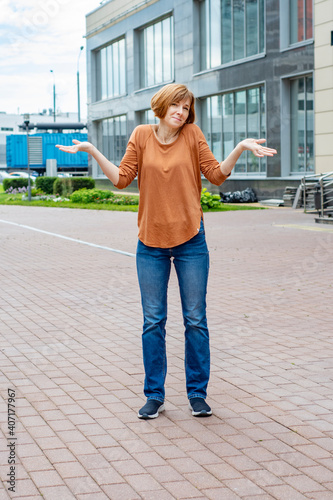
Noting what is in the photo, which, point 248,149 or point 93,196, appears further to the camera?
point 93,196

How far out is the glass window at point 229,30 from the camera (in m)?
27.9

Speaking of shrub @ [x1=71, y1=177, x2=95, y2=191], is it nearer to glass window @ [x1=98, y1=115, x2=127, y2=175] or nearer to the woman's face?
glass window @ [x1=98, y1=115, x2=127, y2=175]

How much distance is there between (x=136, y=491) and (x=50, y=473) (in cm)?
47

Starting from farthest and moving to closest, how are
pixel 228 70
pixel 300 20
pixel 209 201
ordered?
pixel 228 70 < pixel 300 20 < pixel 209 201

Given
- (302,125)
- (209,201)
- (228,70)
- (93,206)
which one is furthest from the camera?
(228,70)

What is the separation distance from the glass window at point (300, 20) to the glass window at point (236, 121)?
8.96 feet

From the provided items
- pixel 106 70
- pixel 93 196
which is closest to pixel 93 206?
pixel 93 196

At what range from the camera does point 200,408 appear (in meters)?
4.29

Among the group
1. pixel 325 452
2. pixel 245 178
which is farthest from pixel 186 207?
pixel 245 178

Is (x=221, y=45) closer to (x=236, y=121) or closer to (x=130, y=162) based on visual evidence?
(x=236, y=121)

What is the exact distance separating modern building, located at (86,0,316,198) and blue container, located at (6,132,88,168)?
15.2 meters

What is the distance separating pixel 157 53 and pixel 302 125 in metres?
14.0

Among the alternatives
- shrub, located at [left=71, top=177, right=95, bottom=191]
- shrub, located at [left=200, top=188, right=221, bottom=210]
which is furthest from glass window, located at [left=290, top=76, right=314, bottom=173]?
shrub, located at [left=71, top=177, right=95, bottom=191]

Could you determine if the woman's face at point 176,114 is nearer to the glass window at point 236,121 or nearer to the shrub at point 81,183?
the glass window at point 236,121
